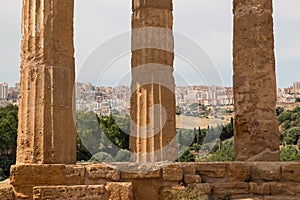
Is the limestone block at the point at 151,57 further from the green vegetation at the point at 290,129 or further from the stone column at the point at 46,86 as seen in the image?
the green vegetation at the point at 290,129

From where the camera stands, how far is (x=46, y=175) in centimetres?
826

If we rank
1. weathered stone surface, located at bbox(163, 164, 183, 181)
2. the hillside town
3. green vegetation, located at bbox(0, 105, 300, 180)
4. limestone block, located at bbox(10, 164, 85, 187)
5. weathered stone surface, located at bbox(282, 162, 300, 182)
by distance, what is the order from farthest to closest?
green vegetation, located at bbox(0, 105, 300, 180) < the hillside town < weathered stone surface, located at bbox(282, 162, 300, 182) < weathered stone surface, located at bbox(163, 164, 183, 181) < limestone block, located at bbox(10, 164, 85, 187)

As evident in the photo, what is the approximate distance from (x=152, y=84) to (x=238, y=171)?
4.95 m

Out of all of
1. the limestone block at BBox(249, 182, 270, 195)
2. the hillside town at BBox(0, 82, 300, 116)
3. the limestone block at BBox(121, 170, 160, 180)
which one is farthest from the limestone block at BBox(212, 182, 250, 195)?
the hillside town at BBox(0, 82, 300, 116)

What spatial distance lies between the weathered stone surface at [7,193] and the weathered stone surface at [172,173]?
8.74 ft

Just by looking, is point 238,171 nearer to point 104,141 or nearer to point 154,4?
point 154,4

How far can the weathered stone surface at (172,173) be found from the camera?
8688mm

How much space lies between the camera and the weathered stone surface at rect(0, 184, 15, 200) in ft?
26.5

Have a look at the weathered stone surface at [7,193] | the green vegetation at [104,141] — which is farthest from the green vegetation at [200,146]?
the weathered stone surface at [7,193]

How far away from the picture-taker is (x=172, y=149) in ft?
44.3

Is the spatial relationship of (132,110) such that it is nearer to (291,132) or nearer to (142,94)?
(142,94)

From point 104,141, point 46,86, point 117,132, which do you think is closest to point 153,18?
point 46,86

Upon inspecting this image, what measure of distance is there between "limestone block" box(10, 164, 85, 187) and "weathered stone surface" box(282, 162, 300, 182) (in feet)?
13.0

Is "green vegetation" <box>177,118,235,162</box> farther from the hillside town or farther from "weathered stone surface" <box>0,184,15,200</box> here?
"weathered stone surface" <box>0,184,15,200</box>
